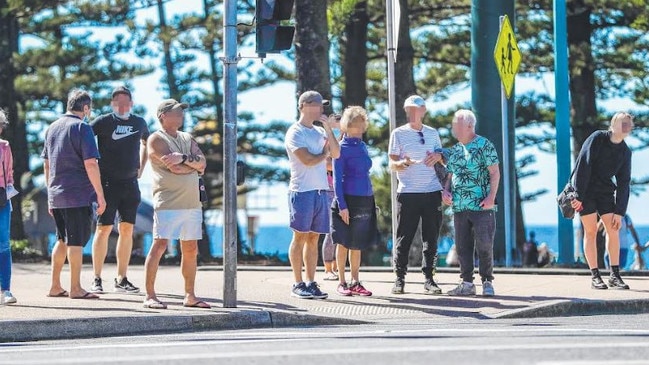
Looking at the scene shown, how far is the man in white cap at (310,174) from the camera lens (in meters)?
12.4

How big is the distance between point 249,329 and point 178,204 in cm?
132

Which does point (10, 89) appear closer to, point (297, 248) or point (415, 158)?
point (415, 158)

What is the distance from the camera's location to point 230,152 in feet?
38.2

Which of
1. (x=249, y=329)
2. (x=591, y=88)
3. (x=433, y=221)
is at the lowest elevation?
(x=249, y=329)

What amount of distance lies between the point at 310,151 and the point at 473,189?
1.66m

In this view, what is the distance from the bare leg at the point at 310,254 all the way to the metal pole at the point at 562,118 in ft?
21.9

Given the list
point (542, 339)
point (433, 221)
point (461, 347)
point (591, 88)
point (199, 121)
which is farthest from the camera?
point (199, 121)

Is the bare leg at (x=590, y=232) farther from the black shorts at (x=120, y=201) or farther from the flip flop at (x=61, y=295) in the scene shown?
the flip flop at (x=61, y=295)

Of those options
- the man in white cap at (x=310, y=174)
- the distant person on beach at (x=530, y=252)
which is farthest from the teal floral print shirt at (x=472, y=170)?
the distant person on beach at (x=530, y=252)

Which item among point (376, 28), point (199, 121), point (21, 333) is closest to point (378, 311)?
point (21, 333)

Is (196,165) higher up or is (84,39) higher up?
(84,39)

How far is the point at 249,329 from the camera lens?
35.7ft

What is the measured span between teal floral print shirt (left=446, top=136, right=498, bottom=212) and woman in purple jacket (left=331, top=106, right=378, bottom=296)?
848 mm

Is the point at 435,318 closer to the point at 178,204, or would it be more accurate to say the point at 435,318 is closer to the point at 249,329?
the point at 249,329
